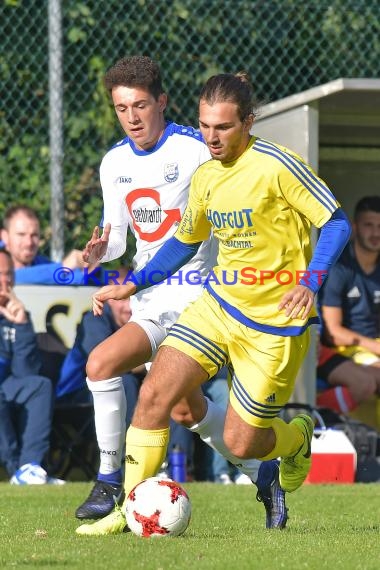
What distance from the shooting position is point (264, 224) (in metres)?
6.00

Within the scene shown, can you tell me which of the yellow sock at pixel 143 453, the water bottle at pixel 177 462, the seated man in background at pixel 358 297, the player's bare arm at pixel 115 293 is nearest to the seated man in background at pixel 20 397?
the water bottle at pixel 177 462

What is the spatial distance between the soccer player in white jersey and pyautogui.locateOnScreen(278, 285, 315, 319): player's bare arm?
3.21ft

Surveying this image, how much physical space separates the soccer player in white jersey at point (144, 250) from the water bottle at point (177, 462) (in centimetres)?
229

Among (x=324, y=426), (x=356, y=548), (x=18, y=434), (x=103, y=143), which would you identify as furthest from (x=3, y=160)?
(x=356, y=548)

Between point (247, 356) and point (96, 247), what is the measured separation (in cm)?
101

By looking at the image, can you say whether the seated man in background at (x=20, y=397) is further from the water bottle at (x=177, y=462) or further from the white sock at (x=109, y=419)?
the white sock at (x=109, y=419)

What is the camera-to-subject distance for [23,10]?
10.3 metres

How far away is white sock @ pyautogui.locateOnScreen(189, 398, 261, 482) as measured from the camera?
21.9 feet

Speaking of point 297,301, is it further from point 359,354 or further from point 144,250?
point 359,354

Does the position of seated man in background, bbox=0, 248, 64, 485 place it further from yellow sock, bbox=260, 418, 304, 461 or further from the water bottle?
yellow sock, bbox=260, 418, 304, 461

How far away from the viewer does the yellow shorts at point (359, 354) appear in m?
10.3

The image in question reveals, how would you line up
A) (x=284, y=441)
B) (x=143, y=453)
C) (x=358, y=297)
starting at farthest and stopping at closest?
(x=358, y=297) < (x=284, y=441) < (x=143, y=453)

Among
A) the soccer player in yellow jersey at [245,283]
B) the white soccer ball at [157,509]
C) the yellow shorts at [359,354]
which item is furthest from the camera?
the yellow shorts at [359,354]

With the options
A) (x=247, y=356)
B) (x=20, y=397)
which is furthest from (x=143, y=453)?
(x=20, y=397)
